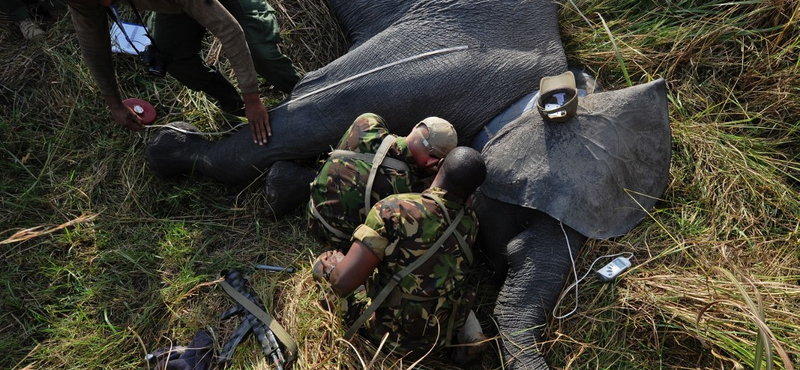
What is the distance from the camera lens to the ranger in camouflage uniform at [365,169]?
9.55ft

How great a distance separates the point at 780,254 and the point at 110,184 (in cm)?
379

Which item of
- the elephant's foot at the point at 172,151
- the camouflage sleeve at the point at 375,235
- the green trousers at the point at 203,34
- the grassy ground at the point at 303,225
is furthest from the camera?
the elephant's foot at the point at 172,151

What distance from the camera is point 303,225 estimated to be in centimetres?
362

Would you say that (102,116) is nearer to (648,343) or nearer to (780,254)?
(648,343)

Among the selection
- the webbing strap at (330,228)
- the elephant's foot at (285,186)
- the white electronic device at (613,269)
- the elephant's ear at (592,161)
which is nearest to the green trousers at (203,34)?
the elephant's foot at (285,186)

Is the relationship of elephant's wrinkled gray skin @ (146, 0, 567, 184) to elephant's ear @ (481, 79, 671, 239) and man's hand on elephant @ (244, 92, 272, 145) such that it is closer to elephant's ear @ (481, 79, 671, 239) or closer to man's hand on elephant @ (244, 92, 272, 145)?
man's hand on elephant @ (244, 92, 272, 145)

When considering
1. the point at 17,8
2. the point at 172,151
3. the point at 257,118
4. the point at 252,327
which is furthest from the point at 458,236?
the point at 17,8

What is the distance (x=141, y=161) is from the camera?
390 centimetres

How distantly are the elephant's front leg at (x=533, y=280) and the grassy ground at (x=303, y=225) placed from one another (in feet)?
0.32

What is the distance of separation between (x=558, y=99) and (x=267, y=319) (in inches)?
71.3

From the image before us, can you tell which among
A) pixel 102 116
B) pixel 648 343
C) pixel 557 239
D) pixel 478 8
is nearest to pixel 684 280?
pixel 648 343

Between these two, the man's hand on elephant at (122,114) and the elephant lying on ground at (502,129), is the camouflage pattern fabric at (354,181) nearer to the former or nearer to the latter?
the elephant lying on ground at (502,129)

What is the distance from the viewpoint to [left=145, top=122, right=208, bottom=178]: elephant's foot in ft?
12.2

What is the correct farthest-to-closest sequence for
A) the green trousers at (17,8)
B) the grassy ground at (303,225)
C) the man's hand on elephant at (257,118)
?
the green trousers at (17,8) < the man's hand on elephant at (257,118) < the grassy ground at (303,225)
